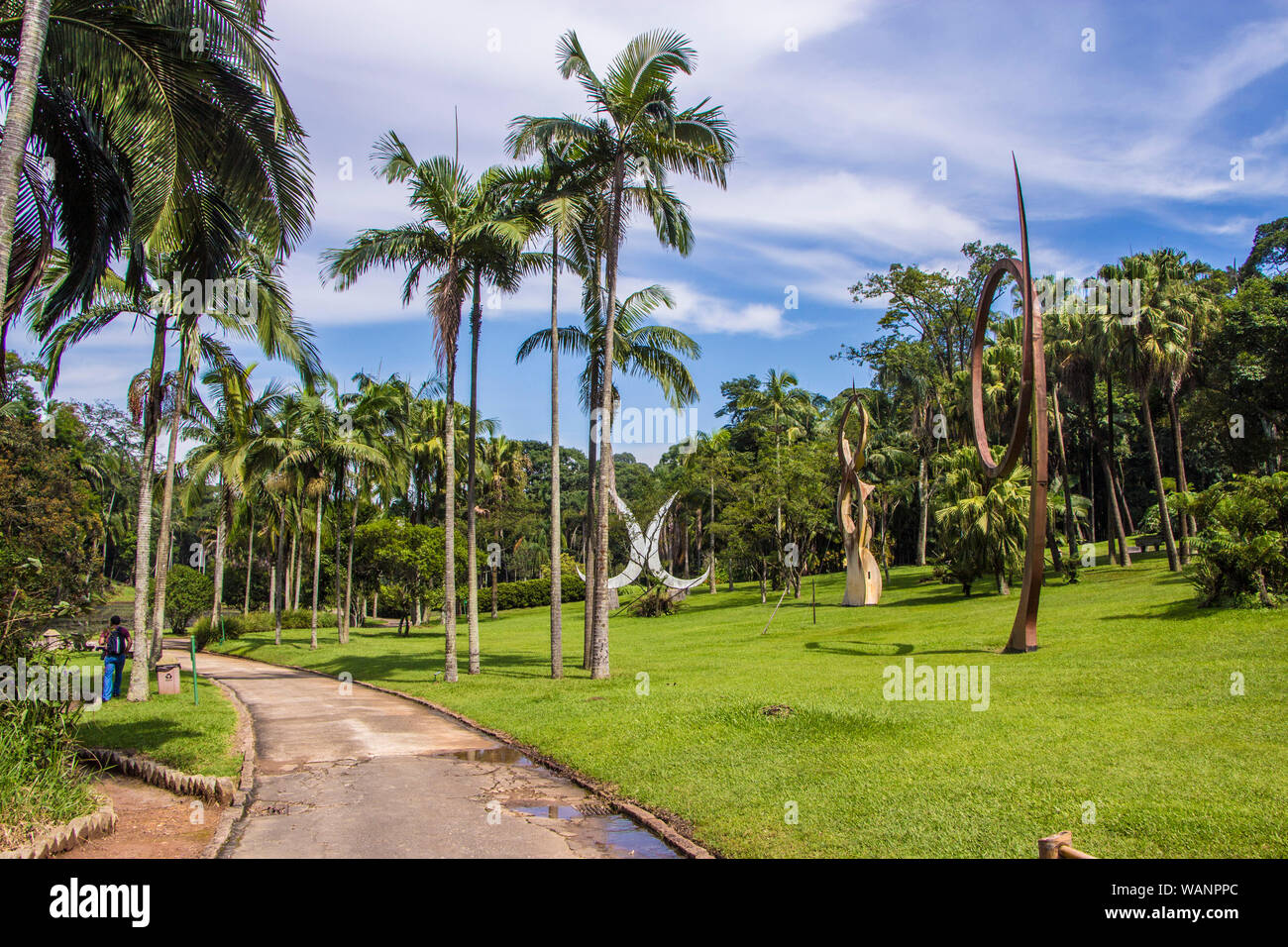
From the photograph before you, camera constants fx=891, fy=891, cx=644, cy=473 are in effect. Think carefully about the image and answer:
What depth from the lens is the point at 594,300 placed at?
71.9 feet

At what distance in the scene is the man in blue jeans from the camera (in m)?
18.0

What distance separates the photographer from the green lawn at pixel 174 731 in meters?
11.3

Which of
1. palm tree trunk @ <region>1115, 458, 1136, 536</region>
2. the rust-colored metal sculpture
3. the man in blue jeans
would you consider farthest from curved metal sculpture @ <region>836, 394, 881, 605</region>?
the man in blue jeans

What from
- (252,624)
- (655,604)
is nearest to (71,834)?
(655,604)

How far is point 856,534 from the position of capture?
32.6 metres

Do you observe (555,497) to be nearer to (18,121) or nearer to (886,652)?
(886,652)

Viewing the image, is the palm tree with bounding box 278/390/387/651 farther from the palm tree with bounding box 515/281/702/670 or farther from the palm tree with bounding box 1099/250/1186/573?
the palm tree with bounding box 1099/250/1186/573

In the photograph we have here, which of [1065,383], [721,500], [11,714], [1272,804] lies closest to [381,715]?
[11,714]

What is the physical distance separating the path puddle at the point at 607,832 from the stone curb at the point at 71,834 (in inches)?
144

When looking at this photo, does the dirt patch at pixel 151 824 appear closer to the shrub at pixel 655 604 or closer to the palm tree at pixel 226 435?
the palm tree at pixel 226 435

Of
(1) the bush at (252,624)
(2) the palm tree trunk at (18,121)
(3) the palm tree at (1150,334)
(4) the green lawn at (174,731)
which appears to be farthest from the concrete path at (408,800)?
(1) the bush at (252,624)
